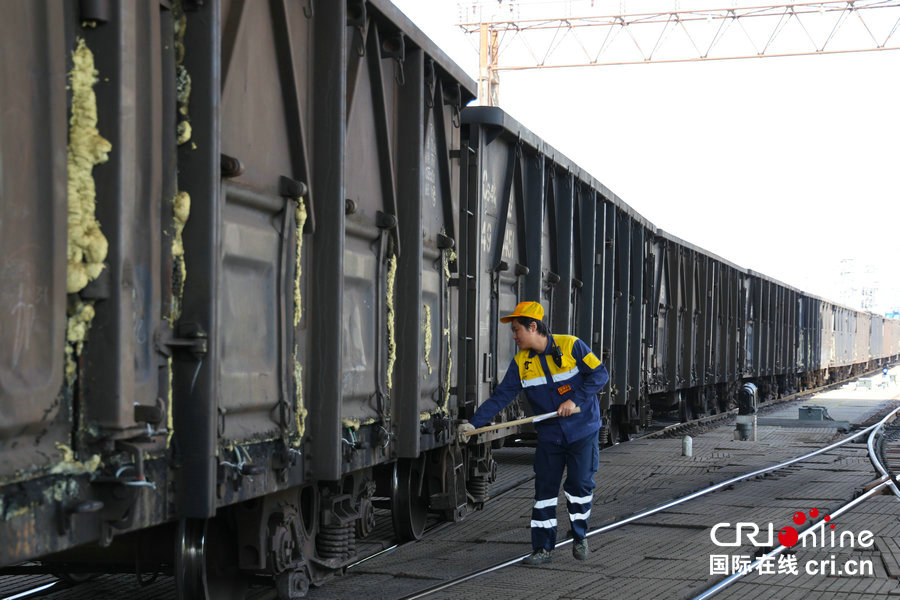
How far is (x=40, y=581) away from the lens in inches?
268

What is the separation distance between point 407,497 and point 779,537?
9.61 ft

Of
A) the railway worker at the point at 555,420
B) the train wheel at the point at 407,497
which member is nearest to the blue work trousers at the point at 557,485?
the railway worker at the point at 555,420

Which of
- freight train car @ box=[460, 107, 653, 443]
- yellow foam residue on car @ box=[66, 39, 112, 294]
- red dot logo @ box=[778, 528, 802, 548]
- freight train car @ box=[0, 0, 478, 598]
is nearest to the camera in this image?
freight train car @ box=[0, 0, 478, 598]

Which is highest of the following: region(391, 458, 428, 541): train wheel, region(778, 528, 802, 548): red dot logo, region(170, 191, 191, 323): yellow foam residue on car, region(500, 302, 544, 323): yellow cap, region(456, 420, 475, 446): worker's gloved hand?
region(170, 191, 191, 323): yellow foam residue on car

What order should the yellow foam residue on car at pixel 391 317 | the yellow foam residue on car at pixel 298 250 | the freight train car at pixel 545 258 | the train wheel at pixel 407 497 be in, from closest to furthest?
the yellow foam residue on car at pixel 298 250
the yellow foam residue on car at pixel 391 317
the train wheel at pixel 407 497
the freight train car at pixel 545 258

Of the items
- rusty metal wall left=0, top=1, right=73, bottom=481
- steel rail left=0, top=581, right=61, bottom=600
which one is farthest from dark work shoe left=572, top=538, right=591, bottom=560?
rusty metal wall left=0, top=1, right=73, bottom=481

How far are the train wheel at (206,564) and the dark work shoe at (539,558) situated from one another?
2303 millimetres

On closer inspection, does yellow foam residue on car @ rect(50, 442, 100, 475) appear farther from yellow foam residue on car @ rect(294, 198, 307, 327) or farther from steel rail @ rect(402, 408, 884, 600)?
steel rail @ rect(402, 408, 884, 600)

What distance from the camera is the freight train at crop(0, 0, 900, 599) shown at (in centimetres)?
339

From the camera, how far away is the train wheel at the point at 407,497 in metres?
7.85

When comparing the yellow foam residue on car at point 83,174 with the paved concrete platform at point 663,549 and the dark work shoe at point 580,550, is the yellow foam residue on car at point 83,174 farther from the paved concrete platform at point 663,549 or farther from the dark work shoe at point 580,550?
the dark work shoe at point 580,550

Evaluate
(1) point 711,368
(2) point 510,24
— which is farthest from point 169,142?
(2) point 510,24

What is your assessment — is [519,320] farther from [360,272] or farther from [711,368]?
[711,368]

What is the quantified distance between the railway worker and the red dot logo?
162 centimetres
